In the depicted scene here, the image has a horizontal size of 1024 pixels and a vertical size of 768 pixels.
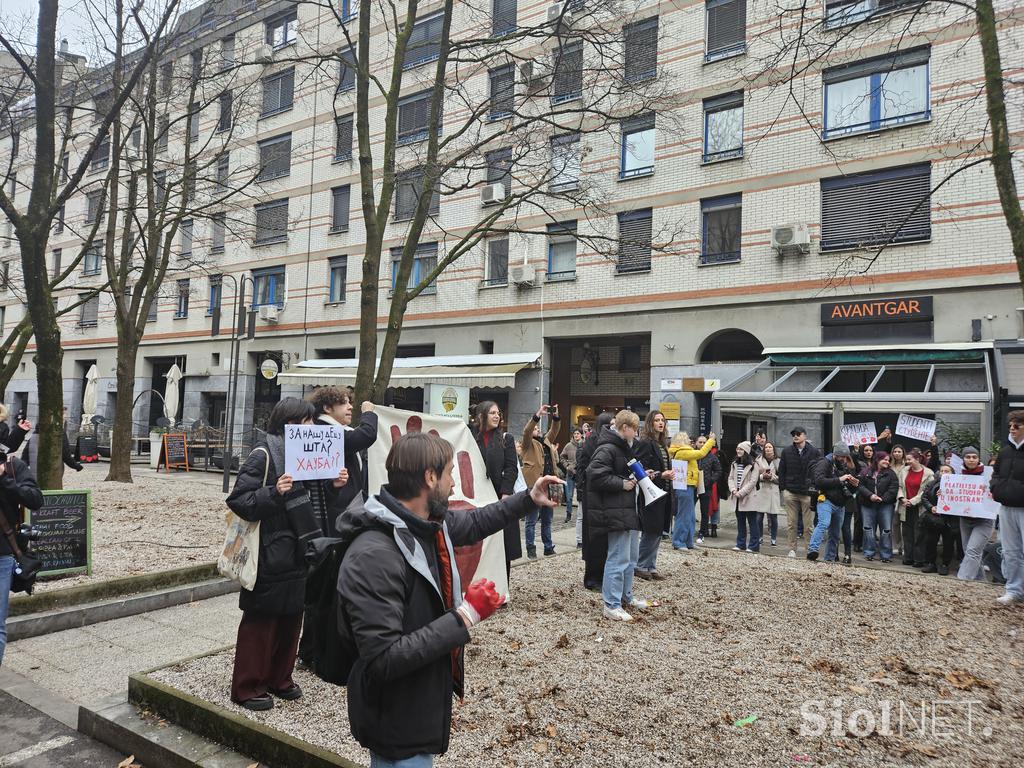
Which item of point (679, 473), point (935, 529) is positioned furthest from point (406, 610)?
point (935, 529)

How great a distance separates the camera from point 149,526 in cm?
1073

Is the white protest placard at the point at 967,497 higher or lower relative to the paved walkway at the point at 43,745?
higher

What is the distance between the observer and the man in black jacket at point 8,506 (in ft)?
14.6

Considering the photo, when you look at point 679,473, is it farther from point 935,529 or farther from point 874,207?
point 874,207

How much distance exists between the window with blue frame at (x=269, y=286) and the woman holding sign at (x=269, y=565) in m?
25.3

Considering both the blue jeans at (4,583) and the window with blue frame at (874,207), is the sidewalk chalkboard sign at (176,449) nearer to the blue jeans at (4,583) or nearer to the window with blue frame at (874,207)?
the blue jeans at (4,583)

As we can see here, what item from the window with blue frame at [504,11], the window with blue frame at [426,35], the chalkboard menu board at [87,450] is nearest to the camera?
the window with blue frame at [504,11]

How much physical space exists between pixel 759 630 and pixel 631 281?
47.9 ft

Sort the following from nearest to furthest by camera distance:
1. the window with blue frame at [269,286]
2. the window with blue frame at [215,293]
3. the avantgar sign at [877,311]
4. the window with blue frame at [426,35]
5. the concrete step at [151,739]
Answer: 1. the concrete step at [151,739]
2. the avantgar sign at [877,311]
3. the window with blue frame at [426,35]
4. the window with blue frame at [269,286]
5. the window with blue frame at [215,293]

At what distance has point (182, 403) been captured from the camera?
103 ft

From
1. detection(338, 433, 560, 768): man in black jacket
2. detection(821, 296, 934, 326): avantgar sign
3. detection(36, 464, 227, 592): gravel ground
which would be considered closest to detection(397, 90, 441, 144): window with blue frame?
detection(36, 464, 227, 592): gravel ground

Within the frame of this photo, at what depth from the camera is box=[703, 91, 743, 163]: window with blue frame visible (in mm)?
18578

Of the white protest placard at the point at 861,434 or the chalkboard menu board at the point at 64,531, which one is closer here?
the chalkboard menu board at the point at 64,531

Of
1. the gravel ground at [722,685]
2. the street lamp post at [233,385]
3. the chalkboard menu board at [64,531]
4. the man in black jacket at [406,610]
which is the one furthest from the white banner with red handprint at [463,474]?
the street lamp post at [233,385]
